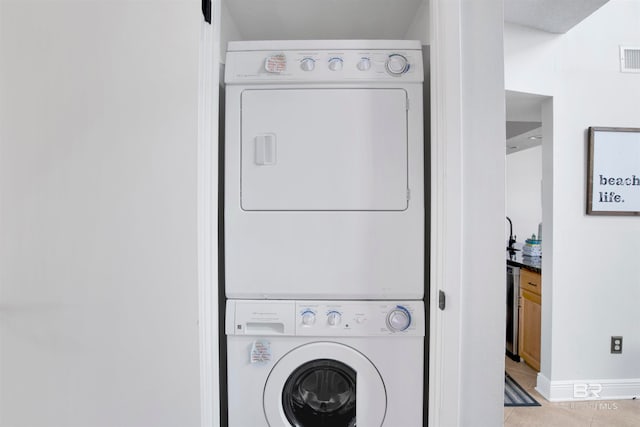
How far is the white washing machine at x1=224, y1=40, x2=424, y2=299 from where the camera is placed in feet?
4.30

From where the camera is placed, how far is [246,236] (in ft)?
4.35

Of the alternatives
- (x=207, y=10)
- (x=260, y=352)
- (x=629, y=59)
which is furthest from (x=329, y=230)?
(x=629, y=59)

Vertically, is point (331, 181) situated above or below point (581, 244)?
above

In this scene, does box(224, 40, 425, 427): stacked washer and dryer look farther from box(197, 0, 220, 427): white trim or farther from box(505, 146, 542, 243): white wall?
box(505, 146, 542, 243): white wall

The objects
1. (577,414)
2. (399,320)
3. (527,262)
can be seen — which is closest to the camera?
(399,320)

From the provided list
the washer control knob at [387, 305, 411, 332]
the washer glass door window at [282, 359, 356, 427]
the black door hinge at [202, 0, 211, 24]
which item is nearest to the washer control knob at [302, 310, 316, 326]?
the washer glass door window at [282, 359, 356, 427]

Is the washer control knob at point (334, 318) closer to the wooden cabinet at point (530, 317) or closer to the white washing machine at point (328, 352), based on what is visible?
the white washing machine at point (328, 352)

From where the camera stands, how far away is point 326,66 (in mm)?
1327

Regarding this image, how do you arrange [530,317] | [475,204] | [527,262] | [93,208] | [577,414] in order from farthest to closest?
[527,262] < [530,317] < [577,414] < [475,204] < [93,208]

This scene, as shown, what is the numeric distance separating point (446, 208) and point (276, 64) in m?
0.91

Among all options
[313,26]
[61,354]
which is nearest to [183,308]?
[61,354]

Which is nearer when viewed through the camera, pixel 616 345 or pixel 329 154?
pixel 329 154

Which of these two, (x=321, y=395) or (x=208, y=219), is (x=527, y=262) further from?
(x=208, y=219)

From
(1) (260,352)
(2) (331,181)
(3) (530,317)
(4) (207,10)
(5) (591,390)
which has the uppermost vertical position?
(4) (207,10)
